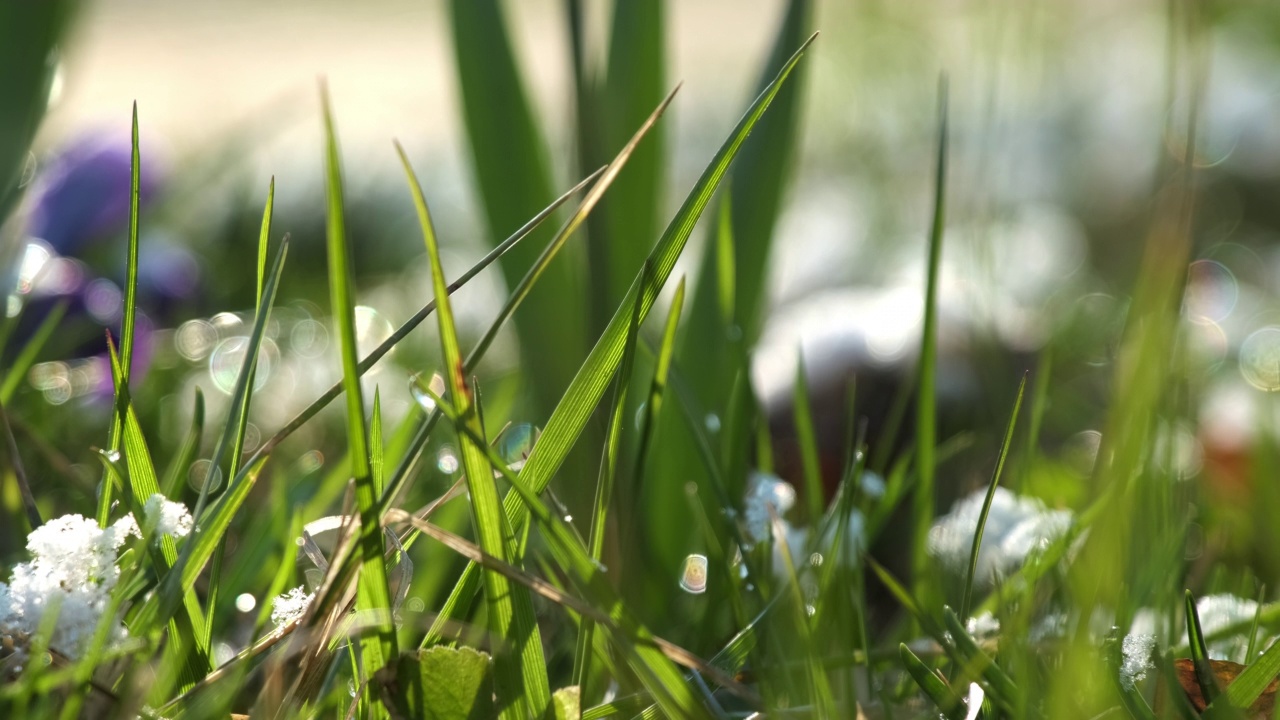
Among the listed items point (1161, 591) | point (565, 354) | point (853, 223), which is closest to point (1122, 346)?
point (1161, 591)

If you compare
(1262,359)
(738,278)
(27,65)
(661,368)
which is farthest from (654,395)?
(1262,359)

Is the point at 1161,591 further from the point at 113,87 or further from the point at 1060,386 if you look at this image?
the point at 113,87

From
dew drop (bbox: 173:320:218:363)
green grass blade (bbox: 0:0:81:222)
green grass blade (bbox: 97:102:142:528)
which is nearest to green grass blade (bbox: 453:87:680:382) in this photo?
green grass blade (bbox: 97:102:142:528)

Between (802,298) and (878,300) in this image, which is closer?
(878,300)

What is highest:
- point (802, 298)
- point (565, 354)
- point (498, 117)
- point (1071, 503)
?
point (498, 117)

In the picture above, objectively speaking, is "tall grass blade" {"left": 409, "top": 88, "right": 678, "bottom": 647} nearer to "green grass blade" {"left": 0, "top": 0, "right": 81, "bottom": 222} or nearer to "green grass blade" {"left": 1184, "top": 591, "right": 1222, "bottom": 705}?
"green grass blade" {"left": 1184, "top": 591, "right": 1222, "bottom": 705}

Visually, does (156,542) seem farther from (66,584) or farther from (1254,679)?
(1254,679)
